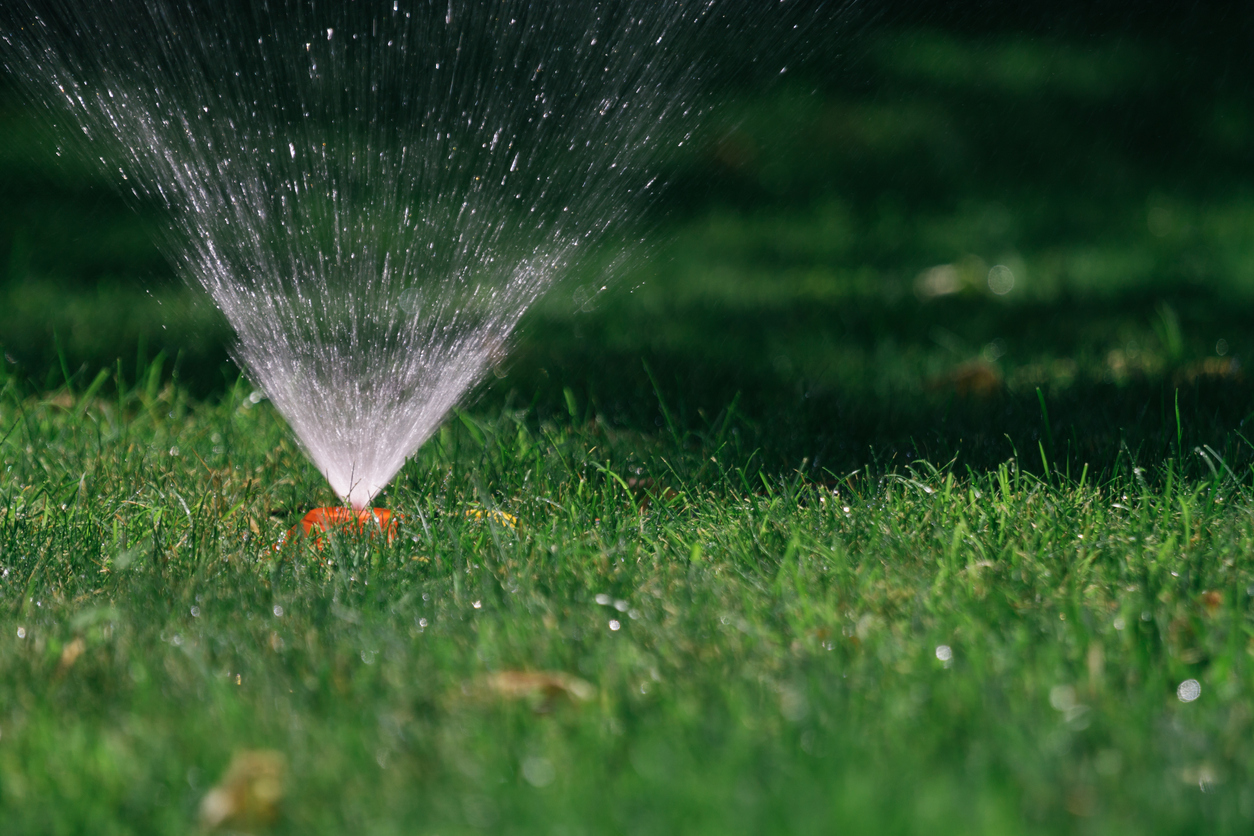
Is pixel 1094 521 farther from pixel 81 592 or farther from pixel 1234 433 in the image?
pixel 81 592

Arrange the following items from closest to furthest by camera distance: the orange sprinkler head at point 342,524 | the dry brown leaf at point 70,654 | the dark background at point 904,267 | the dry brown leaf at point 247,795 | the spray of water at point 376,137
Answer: the dry brown leaf at point 247,795 → the dry brown leaf at point 70,654 → the orange sprinkler head at point 342,524 → the dark background at point 904,267 → the spray of water at point 376,137

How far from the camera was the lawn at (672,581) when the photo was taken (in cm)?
148

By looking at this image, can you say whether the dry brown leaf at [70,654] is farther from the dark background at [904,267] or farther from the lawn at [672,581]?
the dark background at [904,267]

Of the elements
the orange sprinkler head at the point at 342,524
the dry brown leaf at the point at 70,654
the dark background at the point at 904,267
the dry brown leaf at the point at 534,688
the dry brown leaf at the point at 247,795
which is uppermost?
the dry brown leaf at the point at 247,795

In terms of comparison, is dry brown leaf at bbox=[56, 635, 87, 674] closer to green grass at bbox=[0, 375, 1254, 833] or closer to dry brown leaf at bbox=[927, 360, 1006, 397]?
green grass at bbox=[0, 375, 1254, 833]

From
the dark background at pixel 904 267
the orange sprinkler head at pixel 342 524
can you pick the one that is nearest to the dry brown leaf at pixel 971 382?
the dark background at pixel 904 267

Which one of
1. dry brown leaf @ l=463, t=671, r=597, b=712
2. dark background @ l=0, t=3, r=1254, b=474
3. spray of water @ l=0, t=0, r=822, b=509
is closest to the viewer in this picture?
dry brown leaf @ l=463, t=671, r=597, b=712

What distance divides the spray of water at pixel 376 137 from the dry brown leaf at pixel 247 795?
6.00 feet

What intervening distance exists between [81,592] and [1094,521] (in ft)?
6.44

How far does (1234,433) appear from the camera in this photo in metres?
2.83

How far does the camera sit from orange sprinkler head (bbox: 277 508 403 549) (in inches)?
98.0

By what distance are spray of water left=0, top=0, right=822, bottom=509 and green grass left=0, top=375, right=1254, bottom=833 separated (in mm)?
834

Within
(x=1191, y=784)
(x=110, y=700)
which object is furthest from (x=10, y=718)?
(x=1191, y=784)

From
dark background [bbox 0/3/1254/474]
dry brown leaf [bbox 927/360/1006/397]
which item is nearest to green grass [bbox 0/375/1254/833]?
dark background [bbox 0/3/1254/474]
